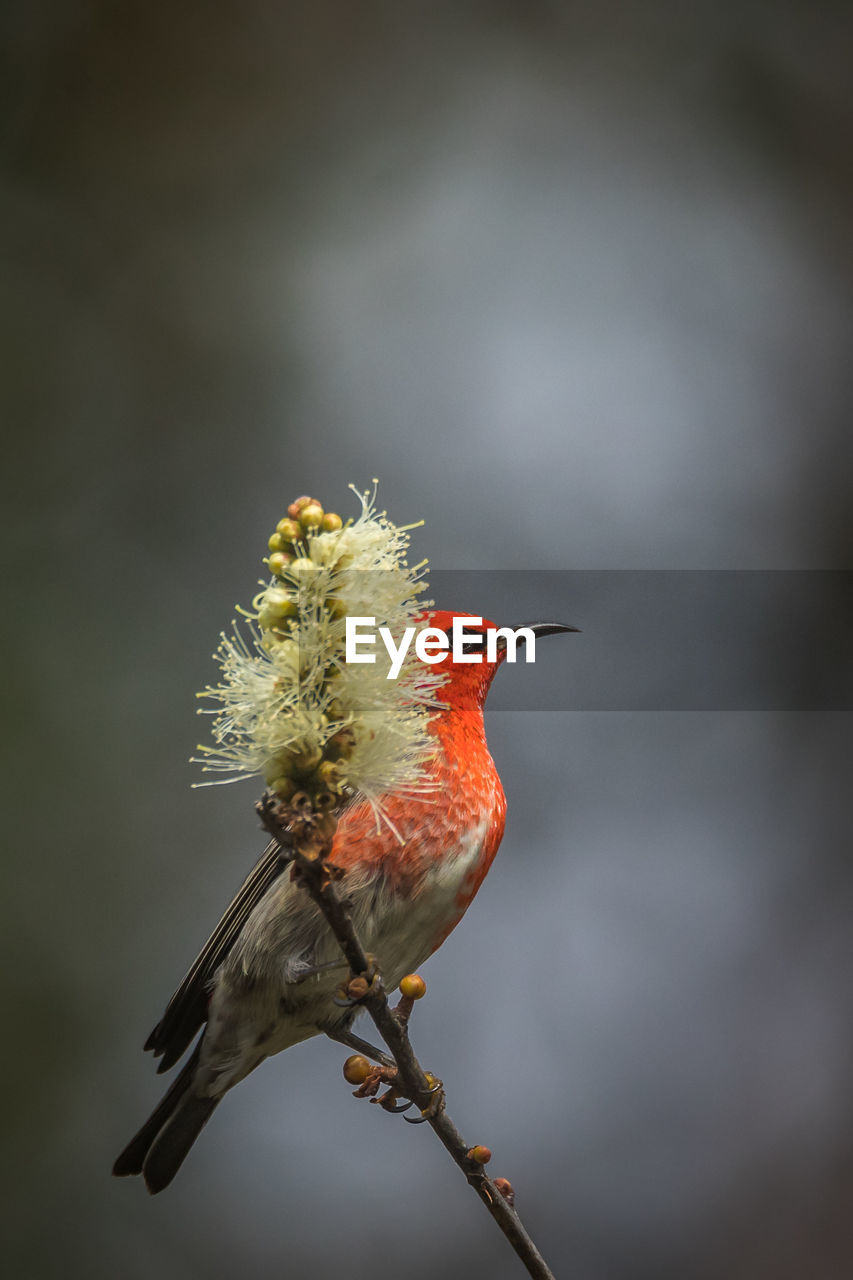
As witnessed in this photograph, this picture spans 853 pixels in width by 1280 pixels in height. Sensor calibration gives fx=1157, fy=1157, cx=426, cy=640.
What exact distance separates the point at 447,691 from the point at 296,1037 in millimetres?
1022

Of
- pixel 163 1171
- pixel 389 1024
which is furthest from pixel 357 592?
pixel 163 1171

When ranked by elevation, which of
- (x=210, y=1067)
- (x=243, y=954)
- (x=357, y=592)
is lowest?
(x=210, y=1067)

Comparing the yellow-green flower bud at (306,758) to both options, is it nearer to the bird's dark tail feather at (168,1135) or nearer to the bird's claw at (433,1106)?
the bird's claw at (433,1106)

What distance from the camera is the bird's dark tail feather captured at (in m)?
2.79

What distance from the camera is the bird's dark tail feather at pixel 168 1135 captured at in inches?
110

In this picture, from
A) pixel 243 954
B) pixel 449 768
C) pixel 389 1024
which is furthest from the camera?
pixel 243 954

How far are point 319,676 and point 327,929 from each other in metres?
1.01

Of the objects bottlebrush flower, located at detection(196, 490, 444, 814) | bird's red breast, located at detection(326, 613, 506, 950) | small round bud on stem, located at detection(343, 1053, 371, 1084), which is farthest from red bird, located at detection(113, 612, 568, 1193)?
bottlebrush flower, located at detection(196, 490, 444, 814)

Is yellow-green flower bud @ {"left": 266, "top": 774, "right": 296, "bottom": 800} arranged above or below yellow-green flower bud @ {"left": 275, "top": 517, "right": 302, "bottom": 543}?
below

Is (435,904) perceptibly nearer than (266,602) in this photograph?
No

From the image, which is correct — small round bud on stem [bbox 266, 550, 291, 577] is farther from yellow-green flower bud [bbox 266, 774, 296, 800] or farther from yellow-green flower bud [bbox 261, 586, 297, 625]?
yellow-green flower bud [bbox 266, 774, 296, 800]

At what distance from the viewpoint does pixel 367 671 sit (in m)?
1.64

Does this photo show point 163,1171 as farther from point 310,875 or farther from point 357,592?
point 357,592

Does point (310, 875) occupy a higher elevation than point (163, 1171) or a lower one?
higher
